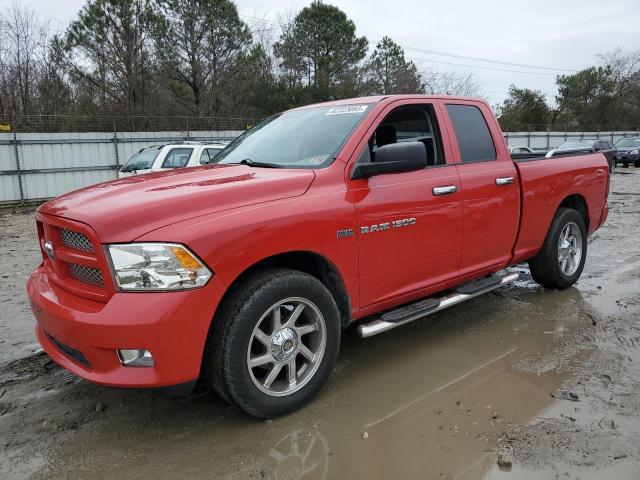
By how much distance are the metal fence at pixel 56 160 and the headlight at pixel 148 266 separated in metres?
15.2

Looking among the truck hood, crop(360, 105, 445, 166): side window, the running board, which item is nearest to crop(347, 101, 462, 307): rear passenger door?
crop(360, 105, 445, 166): side window

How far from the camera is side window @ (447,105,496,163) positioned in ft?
13.7

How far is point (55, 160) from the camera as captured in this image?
16219 mm

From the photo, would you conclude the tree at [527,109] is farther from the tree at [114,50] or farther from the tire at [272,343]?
the tire at [272,343]

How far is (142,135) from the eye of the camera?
18.4m

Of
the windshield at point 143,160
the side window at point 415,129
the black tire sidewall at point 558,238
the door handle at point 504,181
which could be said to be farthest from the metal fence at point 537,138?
the side window at point 415,129

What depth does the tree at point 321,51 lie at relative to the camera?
32812 mm

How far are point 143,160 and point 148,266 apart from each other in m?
10.6

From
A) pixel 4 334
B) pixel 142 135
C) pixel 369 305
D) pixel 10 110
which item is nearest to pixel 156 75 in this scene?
pixel 10 110

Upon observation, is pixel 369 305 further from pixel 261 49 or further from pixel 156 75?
pixel 261 49

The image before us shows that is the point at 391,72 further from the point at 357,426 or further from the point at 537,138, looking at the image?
the point at 357,426

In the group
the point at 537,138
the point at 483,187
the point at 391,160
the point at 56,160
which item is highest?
the point at 537,138

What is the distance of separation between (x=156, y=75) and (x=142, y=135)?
29.5ft

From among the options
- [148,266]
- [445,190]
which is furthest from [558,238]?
[148,266]
